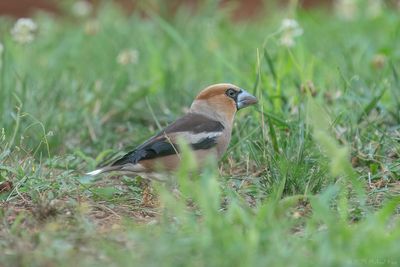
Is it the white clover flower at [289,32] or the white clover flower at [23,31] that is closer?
the white clover flower at [289,32]

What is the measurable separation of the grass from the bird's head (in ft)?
0.45

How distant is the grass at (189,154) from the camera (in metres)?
3.07

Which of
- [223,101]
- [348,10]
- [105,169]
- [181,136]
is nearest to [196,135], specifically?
[181,136]

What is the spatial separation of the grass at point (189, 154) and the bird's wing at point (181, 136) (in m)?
0.17

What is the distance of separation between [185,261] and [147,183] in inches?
72.1

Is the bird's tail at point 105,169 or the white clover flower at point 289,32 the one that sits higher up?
the white clover flower at point 289,32

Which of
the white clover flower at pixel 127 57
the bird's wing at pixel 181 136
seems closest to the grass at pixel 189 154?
the white clover flower at pixel 127 57

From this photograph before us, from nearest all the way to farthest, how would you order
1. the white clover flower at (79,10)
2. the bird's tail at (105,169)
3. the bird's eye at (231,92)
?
1. the bird's tail at (105,169)
2. the bird's eye at (231,92)
3. the white clover flower at (79,10)

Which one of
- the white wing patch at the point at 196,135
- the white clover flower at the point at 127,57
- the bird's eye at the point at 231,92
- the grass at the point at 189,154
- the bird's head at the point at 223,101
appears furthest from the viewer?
the white clover flower at the point at 127,57

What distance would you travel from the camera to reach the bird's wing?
4582 millimetres

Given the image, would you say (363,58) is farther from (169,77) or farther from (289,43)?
(169,77)

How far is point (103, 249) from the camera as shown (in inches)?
125

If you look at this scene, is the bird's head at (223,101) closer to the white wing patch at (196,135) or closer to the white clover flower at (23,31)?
the white wing patch at (196,135)

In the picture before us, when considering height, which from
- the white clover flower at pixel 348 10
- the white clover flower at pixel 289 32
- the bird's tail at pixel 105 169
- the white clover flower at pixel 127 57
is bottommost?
the white clover flower at pixel 348 10
